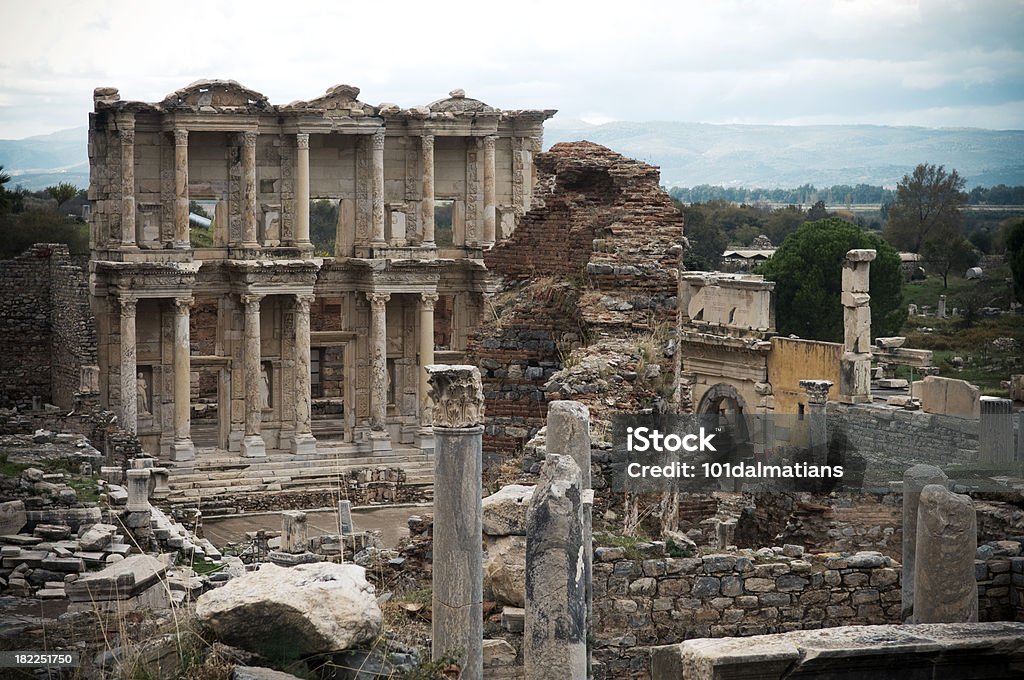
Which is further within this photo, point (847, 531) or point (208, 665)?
A: point (847, 531)

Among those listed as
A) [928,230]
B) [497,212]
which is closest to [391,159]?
[497,212]

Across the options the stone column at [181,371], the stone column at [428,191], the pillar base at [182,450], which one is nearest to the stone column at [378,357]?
the stone column at [428,191]

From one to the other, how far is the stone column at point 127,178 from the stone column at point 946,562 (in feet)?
94.9

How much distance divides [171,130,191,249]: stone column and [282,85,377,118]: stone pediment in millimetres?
3395

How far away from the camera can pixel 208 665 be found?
10164 millimetres

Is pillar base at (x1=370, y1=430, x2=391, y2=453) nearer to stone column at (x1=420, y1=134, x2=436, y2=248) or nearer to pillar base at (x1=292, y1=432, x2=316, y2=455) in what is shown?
pillar base at (x1=292, y1=432, x2=316, y2=455)

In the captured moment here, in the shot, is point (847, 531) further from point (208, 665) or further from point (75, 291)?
point (75, 291)

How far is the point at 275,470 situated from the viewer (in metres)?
38.2

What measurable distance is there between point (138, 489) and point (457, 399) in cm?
1462

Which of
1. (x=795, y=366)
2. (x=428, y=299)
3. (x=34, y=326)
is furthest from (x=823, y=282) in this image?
(x=34, y=326)

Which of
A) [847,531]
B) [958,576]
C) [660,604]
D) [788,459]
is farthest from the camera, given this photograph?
[788,459]

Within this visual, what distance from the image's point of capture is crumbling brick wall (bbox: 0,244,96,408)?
43938 millimetres

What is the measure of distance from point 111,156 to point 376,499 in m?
10.4

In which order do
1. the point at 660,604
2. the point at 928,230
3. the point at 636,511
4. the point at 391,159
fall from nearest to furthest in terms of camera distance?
the point at 660,604 < the point at 636,511 < the point at 391,159 < the point at 928,230
